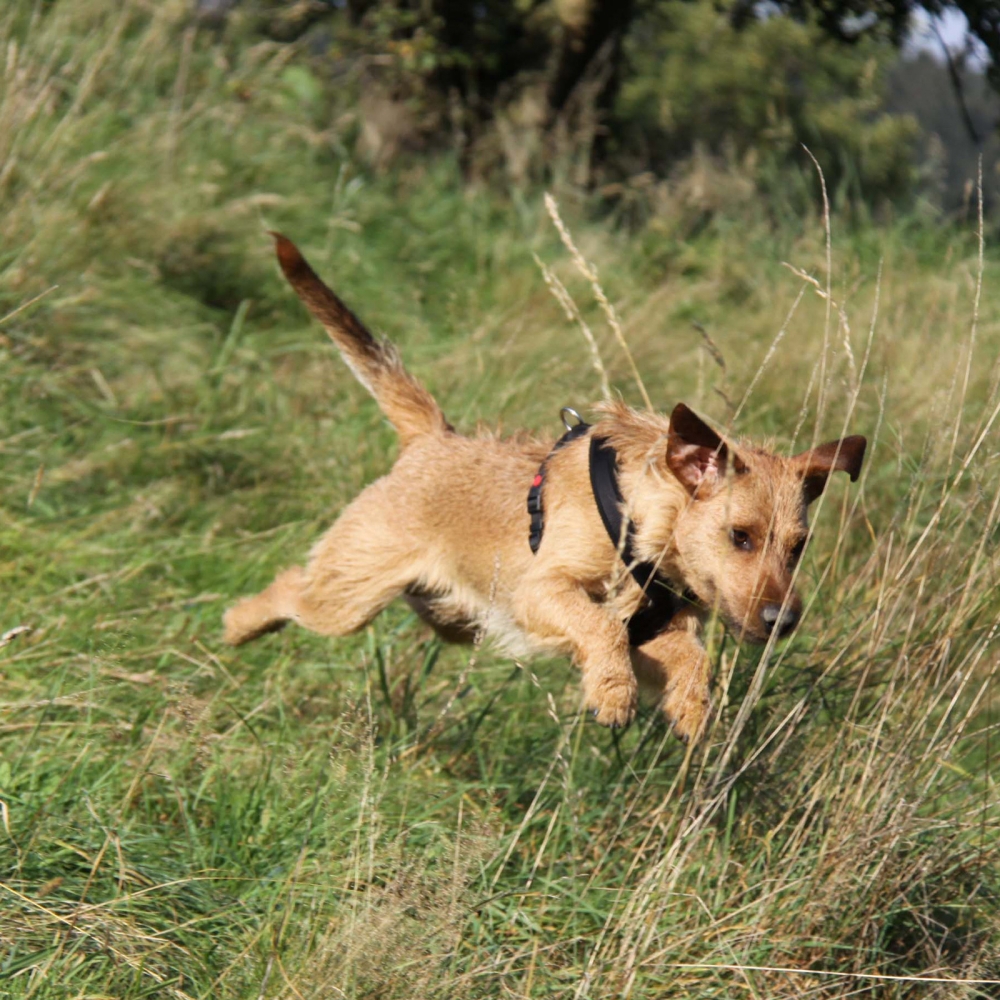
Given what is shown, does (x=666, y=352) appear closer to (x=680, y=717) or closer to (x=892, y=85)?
(x=680, y=717)

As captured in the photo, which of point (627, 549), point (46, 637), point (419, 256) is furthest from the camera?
point (419, 256)

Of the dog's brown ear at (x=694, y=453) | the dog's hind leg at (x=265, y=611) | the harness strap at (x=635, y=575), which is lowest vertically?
the dog's hind leg at (x=265, y=611)

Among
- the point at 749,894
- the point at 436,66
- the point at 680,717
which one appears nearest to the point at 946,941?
the point at 749,894

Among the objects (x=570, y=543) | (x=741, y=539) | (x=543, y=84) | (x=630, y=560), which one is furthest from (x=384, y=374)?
(x=543, y=84)

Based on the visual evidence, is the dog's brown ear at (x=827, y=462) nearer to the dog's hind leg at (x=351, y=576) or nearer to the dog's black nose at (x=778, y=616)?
the dog's black nose at (x=778, y=616)

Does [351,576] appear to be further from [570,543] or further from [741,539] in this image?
[741,539]

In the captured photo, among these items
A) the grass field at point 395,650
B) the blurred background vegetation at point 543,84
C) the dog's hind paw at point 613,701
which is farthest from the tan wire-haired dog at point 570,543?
the blurred background vegetation at point 543,84

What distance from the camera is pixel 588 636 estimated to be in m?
3.12

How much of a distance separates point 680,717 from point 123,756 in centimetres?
147

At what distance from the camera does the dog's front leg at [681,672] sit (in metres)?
3.01

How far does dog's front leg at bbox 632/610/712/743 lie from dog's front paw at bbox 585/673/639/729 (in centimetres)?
12

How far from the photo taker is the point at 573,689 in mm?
3998

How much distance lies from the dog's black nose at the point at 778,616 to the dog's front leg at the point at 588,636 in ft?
1.17

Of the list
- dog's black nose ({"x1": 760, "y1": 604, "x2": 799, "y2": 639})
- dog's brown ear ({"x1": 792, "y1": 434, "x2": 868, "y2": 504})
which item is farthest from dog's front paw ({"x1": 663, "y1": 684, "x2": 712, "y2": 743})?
dog's brown ear ({"x1": 792, "y1": 434, "x2": 868, "y2": 504})
